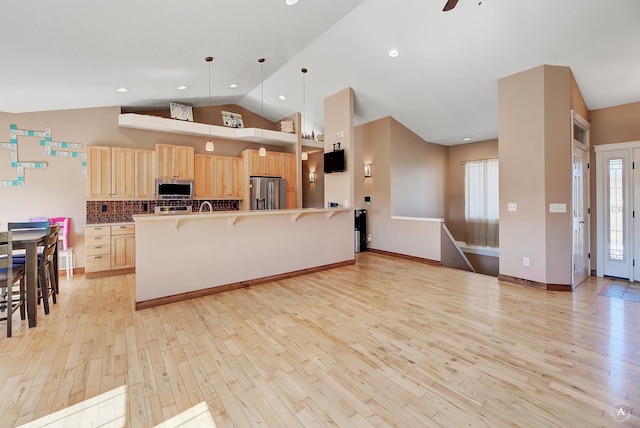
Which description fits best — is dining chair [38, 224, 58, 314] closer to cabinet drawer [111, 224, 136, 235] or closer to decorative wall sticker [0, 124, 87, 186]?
cabinet drawer [111, 224, 136, 235]

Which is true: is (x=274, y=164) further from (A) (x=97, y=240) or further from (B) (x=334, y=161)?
(A) (x=97, y=240)

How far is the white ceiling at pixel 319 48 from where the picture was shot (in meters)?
2.83

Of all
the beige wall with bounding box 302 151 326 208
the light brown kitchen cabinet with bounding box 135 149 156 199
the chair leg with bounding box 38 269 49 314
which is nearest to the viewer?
the chair leg with bounding box 38 269 49 314

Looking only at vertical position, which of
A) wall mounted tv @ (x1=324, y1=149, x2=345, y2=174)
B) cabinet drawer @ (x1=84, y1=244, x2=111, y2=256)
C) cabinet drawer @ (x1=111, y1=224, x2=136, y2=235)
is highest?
wall mounted tv @ (x1=324, y1=149, x2=345, y2=174)

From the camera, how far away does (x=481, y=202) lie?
7148 mm

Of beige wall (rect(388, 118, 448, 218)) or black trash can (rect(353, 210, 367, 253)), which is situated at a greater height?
beige wall (rect(388, 118, 448, 218))

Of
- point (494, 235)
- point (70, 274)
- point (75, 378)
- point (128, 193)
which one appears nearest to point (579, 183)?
point (494, 235)

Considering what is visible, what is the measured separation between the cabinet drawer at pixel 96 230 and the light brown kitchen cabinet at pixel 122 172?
69cm

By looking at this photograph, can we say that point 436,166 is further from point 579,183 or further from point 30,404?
point 30,404

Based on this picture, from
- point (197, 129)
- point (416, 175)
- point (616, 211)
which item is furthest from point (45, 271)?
point (616, 211)

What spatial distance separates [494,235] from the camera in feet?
22.7

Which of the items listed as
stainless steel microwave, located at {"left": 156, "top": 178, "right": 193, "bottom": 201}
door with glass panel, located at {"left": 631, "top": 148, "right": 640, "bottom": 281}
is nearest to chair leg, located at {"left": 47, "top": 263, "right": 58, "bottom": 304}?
stainless steel microwave, located at {"left": 156, "top": 178, "right": 193, "bottom": 201}

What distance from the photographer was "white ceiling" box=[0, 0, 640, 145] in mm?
2826

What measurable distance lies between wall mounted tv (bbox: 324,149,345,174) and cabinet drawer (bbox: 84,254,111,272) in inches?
169
